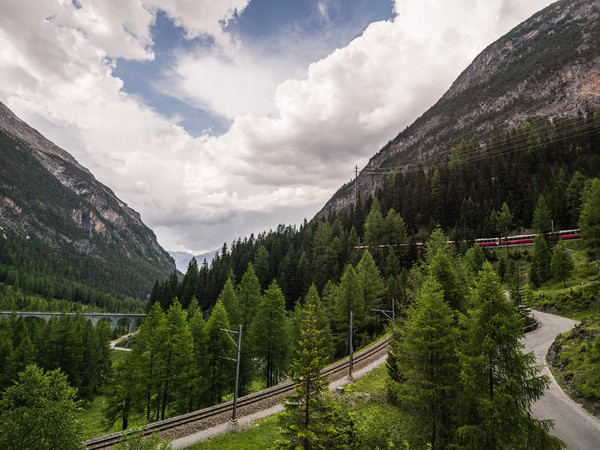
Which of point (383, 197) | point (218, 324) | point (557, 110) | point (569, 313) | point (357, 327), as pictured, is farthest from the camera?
point (557, 110)

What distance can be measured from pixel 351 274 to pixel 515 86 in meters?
196

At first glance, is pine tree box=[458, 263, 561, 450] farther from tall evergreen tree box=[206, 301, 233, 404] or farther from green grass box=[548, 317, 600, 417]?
tall evergreen tree box=[206, 301, 233, 404]

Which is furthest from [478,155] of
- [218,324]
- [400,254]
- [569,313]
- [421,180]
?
[218,324]

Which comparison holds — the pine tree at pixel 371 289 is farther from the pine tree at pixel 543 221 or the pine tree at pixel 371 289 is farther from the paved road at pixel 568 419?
the pine tree at pixel 543 221

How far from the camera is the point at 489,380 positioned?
1305 centimetres

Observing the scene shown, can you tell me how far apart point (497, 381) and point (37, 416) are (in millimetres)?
19176

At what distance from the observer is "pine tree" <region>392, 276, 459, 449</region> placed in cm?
1491

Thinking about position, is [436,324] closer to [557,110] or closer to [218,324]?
[218,324]

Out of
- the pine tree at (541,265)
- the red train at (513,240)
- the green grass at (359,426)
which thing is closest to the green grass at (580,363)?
the green grass at (359,426)

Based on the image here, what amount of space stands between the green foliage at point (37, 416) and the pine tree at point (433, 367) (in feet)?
50.1

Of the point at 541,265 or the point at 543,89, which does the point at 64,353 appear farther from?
the point at 543,89

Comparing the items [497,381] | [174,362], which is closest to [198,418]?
[174,362]

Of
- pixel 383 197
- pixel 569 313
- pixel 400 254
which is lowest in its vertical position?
pixel 569 313

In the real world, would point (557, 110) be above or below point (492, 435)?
above
